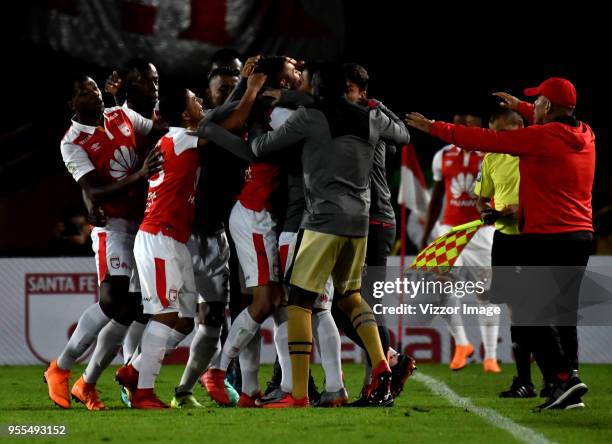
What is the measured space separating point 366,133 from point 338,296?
101 centimetres

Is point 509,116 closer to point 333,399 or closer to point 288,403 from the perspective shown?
point 333,399

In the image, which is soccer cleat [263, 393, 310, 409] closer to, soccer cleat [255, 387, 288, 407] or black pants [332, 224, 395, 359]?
soccer cleat [255, 387, 288, 407]

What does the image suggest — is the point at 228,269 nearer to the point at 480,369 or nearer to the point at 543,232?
the point at 543,232

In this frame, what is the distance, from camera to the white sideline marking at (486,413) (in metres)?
6.67

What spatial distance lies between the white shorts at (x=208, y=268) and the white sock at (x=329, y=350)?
0.68 metres

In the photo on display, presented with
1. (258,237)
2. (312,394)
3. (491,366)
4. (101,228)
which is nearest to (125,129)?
(101,228)

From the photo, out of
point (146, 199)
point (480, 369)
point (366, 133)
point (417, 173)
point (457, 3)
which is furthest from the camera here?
point (457, 3)

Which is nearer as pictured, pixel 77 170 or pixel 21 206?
pixel 77 170

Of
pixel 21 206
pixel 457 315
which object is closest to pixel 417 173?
pixel 457 315

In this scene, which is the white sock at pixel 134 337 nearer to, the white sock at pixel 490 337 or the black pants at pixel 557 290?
the black pants at pixel 557 290

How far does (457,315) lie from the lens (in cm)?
1196

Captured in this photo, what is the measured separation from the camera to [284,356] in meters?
8.20

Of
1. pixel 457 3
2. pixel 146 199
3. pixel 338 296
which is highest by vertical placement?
pixel 457 3

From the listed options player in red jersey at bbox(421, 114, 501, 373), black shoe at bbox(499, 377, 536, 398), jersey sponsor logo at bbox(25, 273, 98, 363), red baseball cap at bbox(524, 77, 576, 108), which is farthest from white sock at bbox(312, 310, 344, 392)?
jersey sponsor logo at bbox(25, 273, 98, 363)
